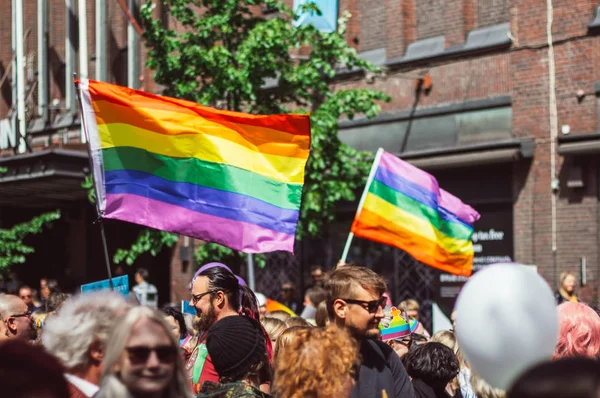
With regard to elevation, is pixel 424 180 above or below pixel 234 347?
above

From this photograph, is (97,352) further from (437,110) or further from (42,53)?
(42,53)

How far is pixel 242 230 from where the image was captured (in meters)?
8.80

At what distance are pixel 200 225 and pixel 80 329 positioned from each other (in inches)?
178

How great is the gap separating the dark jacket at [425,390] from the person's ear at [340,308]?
44.8 inches

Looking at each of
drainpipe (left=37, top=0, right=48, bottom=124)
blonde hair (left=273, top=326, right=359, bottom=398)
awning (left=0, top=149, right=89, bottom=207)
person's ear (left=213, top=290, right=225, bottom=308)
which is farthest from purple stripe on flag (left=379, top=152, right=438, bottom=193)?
drainpipe (left=37, top=0, right=48, bottom=124)

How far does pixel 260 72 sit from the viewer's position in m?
14.6

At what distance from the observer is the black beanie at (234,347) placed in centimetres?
498

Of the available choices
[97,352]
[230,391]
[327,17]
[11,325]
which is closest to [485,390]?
[230,391]

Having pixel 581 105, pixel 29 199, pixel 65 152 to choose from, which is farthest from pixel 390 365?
pixel 29 199

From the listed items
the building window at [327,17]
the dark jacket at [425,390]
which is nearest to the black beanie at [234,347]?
the dark jacket at [425,390]

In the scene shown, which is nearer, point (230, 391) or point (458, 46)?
point (230, 391)

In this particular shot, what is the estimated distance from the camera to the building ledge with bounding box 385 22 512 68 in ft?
52.6

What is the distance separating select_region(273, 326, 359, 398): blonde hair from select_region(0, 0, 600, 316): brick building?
10446 mm

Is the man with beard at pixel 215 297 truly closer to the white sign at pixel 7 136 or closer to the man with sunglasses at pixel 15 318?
the man with sunglasses at pixel 15 318
